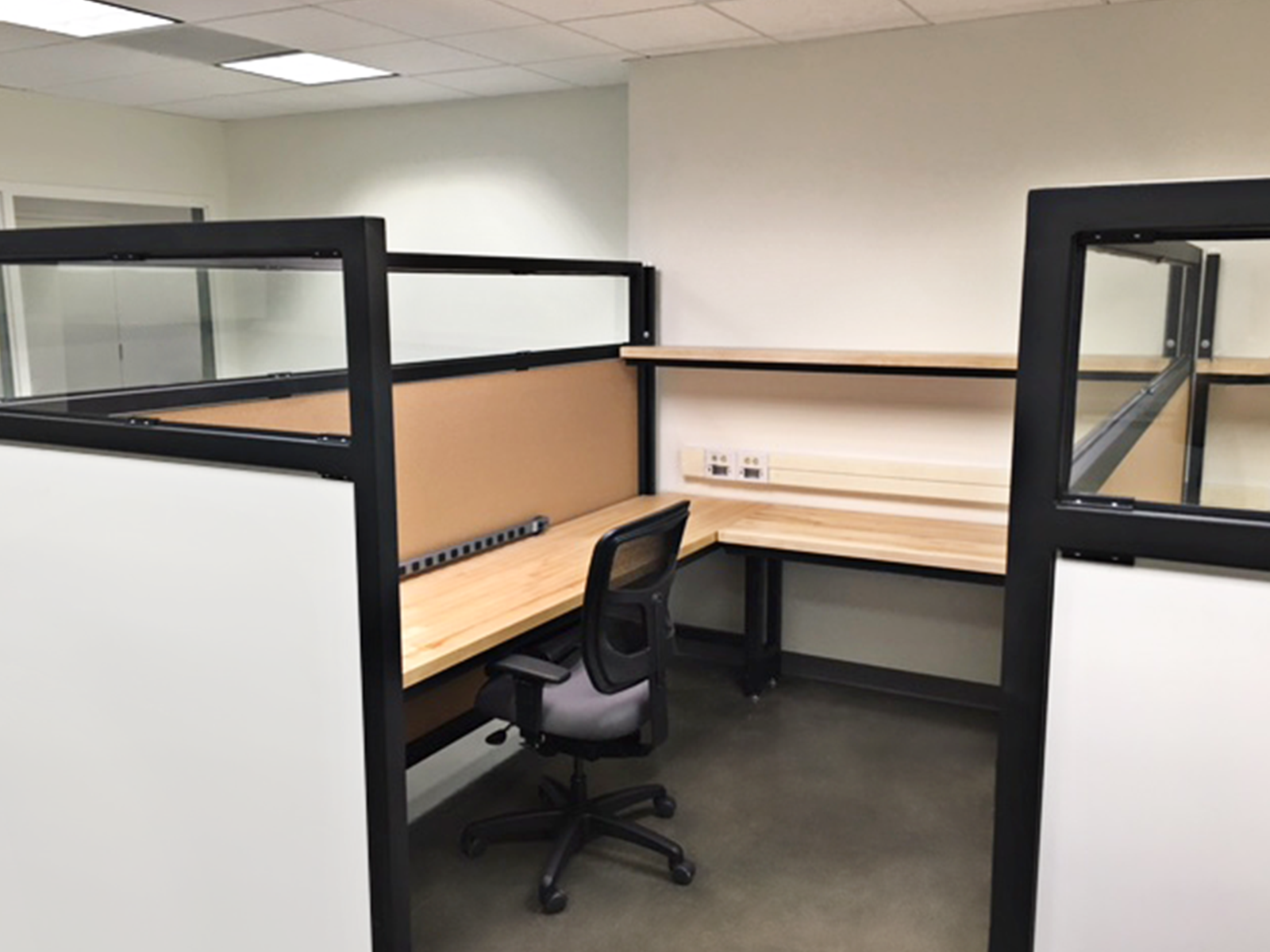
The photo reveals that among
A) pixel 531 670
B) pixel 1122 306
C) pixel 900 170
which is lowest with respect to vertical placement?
pixel 531 670

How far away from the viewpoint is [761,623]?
3.86m

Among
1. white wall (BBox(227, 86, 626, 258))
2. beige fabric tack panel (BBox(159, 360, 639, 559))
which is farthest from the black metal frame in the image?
white wall (BBox(227, 86, 626, 258))

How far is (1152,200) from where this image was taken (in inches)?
40.5

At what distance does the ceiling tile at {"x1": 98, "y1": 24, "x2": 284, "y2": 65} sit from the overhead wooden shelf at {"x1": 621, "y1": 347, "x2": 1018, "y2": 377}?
6.09 feet

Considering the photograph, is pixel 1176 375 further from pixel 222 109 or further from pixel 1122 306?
pixel 222 109

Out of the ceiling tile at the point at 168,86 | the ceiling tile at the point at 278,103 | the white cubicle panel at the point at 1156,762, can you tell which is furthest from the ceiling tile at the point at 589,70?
the white cubicle panel at the point at 1156,762

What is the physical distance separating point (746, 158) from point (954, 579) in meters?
1.73

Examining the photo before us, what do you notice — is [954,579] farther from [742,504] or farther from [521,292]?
[521,292]

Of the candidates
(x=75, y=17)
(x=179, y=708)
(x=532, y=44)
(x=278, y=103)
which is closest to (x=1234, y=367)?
(x=532, y=44)

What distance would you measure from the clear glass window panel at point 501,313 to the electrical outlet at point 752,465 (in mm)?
834

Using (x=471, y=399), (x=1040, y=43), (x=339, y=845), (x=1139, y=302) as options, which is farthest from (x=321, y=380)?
(x=1040, y=43)

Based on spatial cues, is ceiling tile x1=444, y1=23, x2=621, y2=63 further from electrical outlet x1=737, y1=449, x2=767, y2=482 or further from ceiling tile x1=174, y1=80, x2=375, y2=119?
electrical outlet x1=737, y1=449, x2=767, y2=482

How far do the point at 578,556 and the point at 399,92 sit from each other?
9.41 ft

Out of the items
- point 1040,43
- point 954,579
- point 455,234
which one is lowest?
point 954,579
